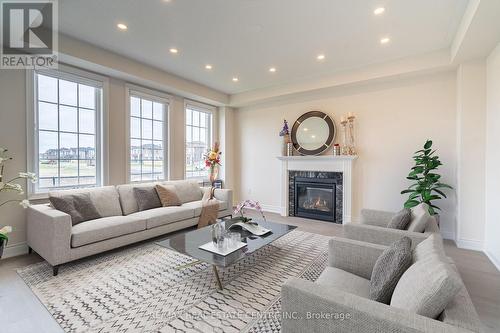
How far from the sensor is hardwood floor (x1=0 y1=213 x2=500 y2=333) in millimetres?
1836

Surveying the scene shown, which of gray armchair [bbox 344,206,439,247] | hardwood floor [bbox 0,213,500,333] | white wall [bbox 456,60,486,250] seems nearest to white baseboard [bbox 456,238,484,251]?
white wall [bbox 456,60,486,250]

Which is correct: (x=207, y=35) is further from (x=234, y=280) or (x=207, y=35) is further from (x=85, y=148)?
(x=234, y=280)

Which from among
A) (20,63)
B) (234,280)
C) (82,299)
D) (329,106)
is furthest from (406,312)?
(20,63)

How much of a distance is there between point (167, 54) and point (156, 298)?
3455mm

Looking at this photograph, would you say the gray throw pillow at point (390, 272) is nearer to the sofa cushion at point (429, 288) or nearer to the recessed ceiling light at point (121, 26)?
the sofa cushion at point (429, 288)

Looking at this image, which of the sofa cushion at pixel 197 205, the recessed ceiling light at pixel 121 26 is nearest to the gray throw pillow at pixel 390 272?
the sofa cushion at pixel 197 205

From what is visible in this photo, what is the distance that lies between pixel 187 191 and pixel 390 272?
12.9ft

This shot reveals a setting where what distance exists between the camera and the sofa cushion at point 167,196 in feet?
13.5

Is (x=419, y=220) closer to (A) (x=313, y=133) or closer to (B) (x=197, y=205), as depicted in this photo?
(A) (x=313, y=133)

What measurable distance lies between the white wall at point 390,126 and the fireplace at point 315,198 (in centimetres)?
47

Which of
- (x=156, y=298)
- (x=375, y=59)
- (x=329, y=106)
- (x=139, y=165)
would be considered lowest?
(x=156, y=298)

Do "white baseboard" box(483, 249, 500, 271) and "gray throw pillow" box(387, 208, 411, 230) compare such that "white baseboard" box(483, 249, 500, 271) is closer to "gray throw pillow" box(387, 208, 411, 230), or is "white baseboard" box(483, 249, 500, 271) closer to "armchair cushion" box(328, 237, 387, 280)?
"gray throw pillow" box(387, 208, 411, 230)

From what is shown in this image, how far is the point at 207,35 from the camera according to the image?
321 cm

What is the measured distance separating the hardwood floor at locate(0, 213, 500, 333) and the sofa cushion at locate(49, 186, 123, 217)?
90 centimetres
